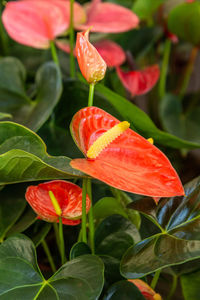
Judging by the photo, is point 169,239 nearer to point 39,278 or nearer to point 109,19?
point 39,278

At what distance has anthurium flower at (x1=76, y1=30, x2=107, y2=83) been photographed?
46cm

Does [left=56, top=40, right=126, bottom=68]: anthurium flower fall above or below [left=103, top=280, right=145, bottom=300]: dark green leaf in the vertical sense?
above

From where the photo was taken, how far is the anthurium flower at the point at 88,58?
460 millimetres

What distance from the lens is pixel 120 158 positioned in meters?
0.49

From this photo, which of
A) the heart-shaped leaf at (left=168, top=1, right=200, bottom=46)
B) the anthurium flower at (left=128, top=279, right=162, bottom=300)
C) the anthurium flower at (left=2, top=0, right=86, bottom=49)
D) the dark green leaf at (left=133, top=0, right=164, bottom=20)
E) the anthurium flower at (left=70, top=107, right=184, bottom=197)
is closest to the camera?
the anthurium flower at (left=70, top=107, right=184, bottom=197)

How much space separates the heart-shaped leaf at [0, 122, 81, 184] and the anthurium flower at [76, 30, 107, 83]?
0.34 ft

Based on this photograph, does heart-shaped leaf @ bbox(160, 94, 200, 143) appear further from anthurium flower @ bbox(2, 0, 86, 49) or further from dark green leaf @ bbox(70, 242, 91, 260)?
dark green leaf @ bbox(70, 242, 91, 260)

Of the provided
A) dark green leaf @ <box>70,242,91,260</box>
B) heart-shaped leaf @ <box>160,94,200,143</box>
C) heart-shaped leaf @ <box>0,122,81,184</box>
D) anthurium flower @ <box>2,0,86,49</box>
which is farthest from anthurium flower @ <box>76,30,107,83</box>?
heart-shaped leaf @ <box>160,94,200,143</box>

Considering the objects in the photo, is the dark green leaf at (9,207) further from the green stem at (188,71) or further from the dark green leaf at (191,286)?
the green stem at (188,71)

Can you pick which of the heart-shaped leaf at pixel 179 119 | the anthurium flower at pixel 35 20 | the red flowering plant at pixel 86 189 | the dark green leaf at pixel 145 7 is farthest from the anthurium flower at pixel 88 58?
the dark green leaf at pixel 145 7

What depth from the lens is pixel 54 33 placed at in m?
0.86

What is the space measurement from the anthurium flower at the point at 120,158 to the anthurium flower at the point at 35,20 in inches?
15.7

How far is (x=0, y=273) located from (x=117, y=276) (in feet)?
0.54

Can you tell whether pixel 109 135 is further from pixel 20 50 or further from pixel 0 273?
pixel 20 50
